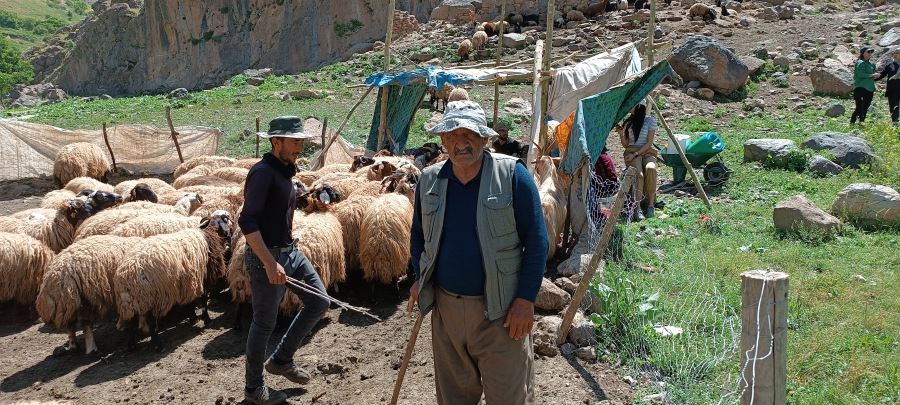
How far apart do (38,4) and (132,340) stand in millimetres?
143649

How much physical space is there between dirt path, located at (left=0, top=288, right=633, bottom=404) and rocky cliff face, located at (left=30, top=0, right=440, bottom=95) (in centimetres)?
2795

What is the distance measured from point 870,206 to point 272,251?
6.12m

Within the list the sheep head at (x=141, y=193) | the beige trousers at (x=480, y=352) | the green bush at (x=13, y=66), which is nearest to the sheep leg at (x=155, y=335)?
the sheep head at (x=141, y=193)

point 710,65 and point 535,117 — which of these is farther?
point 710,65

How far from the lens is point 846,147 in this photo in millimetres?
9750

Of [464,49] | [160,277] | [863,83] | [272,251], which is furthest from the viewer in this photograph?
[464,49]

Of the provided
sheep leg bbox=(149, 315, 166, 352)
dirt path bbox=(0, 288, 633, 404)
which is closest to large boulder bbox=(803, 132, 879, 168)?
dirt path bbox=(0, 288, 633, 404)

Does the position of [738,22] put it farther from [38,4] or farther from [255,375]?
[38,4]

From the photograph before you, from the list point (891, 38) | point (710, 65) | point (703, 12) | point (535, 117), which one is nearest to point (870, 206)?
point (535, 117)

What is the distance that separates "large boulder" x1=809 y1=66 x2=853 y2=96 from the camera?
14959mm

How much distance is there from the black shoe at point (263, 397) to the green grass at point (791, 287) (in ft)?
7.38

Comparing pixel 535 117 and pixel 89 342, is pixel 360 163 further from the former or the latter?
pixel 89 342

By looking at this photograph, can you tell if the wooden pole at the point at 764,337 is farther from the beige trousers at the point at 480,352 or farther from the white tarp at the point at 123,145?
the white tarp at the point at 123,145

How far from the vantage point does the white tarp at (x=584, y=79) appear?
802 centimetres
